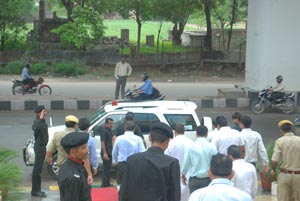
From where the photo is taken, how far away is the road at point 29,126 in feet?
41.8

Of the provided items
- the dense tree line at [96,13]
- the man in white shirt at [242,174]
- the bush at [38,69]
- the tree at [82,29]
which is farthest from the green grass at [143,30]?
the man in white shirt at [242,174]

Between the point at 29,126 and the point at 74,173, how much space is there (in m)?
13.3

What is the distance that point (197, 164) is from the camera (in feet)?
27.7

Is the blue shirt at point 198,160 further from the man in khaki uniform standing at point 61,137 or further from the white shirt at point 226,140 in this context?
the man in khaki uniform standing at point 61,137

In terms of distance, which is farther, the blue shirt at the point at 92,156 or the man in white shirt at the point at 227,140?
the man in white shirt at the point at 227,140

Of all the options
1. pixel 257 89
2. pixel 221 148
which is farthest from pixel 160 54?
pixel 221 148

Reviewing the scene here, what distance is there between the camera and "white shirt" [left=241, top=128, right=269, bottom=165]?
9.75 metres

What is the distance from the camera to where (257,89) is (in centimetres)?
2198

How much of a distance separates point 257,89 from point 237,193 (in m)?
17.4

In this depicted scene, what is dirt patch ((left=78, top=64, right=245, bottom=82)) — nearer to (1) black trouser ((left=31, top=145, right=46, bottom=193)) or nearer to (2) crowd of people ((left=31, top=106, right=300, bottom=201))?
(2) crowd of people ((left=31, top=106, right=300, bottom=201))

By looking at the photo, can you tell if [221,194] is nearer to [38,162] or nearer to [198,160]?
[198,160]

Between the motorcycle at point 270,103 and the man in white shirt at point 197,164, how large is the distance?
1248 centimetres

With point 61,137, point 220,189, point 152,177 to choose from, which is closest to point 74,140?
point 152,177

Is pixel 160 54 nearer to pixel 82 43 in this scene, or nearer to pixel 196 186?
pixel 82 43
